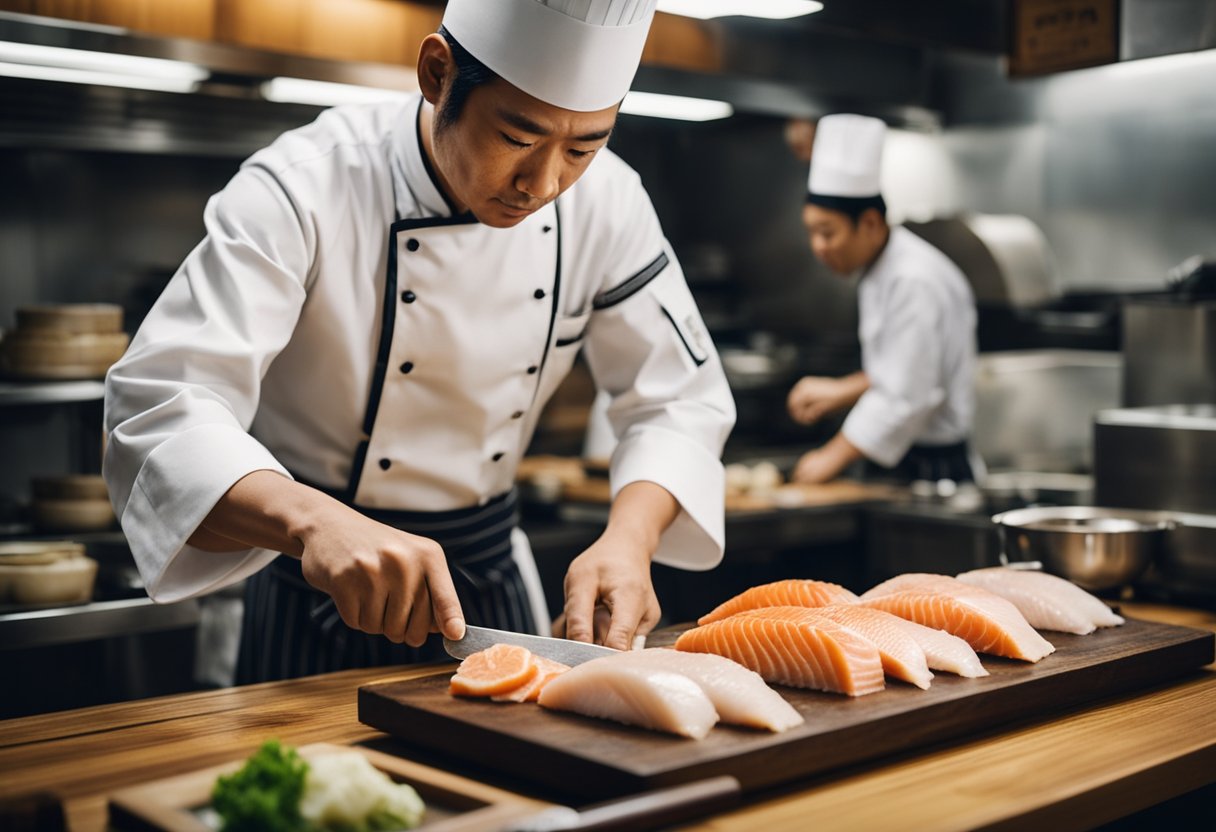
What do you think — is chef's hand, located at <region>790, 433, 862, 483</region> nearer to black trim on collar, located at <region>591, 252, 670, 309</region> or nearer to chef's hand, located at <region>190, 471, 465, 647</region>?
black trim on collar, located at <region>591, 252, 670, 309</region>

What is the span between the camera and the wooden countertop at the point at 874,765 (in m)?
1.26

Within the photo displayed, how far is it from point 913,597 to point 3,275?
147 inches

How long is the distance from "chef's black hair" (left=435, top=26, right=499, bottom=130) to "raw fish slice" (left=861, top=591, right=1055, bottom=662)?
92cm

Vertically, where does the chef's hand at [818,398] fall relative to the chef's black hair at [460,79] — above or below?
below

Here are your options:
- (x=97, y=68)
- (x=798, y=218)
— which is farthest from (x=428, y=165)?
(x=798, y=218)

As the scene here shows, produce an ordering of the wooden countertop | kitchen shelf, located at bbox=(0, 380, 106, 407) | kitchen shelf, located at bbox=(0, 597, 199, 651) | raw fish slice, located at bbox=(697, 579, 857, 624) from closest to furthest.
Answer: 1. the wooden countertop
2. raw fish slice, located at bbox=(697, 579, 857, 624)
3. kitchen shelf, located at bbox=(0, 597, 199, 651)
4. kitchen shelf, located at bbox=(0, 380, 106, 407)

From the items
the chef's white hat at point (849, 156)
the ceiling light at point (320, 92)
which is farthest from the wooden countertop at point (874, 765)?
the chef's white hat at point (849, 156)

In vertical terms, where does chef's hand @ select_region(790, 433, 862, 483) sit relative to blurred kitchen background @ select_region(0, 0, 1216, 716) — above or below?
below

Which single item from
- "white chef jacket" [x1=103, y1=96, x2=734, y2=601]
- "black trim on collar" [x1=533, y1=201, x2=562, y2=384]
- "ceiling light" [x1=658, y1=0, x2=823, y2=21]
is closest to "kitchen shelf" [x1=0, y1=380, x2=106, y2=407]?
"white chef jacket" [x1=103, y1=96, x2=734, y2=601]

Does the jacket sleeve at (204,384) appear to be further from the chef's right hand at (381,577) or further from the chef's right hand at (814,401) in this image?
the chef's right hand at (814,401)

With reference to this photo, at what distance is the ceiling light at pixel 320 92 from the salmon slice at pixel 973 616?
246 centimetres

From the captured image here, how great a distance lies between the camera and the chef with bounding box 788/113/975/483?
4.57m

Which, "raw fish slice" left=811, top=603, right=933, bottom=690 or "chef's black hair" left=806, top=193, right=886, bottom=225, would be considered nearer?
"raw fish slice" left=811, top=603, right=933, bottom=690

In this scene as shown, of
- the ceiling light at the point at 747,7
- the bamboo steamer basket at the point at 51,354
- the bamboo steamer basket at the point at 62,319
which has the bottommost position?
the bamboo steamer basket at the point at 51,354
